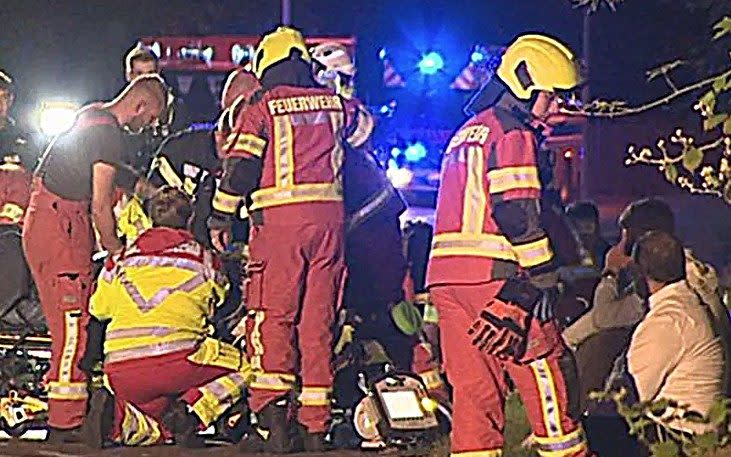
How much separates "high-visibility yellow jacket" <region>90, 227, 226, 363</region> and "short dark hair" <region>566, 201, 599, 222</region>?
8.63 ft

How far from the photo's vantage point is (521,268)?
18.9 ft

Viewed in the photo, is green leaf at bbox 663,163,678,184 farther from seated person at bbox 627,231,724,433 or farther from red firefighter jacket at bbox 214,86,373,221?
red firefighter jacket at bbox 214,86,373,221

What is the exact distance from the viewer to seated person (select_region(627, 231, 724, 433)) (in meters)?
6.13

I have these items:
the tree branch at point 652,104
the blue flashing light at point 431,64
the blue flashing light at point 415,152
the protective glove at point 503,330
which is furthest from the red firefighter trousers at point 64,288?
the blue flashing light at point 431,64

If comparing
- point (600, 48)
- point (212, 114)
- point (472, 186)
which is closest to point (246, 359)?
point (472, 186)

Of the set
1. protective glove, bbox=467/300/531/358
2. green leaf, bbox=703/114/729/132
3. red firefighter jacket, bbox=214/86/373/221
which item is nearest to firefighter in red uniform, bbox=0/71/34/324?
red firefighter jacket, bbox=214/86/373/221

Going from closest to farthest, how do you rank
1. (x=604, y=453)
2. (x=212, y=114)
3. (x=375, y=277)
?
(x=604, y=453) → (x=375, y=277) → (x=212, y=114)

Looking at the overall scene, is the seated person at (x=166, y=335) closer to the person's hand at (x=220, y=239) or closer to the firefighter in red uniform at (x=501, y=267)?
the person's hand at (x=220, y=239)

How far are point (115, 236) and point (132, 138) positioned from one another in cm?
56

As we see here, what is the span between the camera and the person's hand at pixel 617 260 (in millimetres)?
7676

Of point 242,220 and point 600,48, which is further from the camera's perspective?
point 600,48

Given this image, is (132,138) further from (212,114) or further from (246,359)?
(212,114)

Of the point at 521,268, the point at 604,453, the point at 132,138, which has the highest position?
the point at 132,138

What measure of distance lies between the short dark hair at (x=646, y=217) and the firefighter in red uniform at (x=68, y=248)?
2.57 metres
